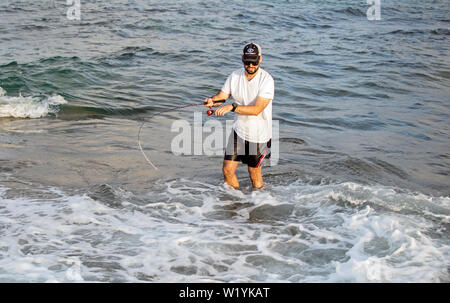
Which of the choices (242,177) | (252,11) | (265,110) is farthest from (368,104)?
(252,11)

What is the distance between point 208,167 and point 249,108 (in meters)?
1.99

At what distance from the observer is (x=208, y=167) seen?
24.2ft

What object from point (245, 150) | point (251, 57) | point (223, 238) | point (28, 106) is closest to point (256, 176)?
point (245, 150)

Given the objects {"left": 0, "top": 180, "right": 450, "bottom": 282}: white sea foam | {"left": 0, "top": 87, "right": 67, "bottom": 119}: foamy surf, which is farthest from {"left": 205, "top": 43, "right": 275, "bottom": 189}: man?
{"left": 0, "top": 87, "right": 67, "bottom": 119}: foamy surf

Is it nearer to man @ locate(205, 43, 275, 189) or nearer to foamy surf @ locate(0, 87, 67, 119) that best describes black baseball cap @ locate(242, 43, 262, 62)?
man @ locate(205, 43, 275, 189)

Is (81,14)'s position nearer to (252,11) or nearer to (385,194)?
(252,11)

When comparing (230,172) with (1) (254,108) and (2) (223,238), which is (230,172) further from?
(2) (223,238)

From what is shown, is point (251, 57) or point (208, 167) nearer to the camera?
point (251, 57)

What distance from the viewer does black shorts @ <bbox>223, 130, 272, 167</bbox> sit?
19.4ft

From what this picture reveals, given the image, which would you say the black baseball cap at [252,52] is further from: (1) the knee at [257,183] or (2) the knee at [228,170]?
(1) the knee at [257,183]

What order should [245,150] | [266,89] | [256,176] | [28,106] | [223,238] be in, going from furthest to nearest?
[28,106] < [256,176] < [245,150] < [266,89] < [223,238]

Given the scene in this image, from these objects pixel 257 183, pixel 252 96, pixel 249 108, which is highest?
pixel 252 96

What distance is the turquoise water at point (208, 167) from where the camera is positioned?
4.66 metres
